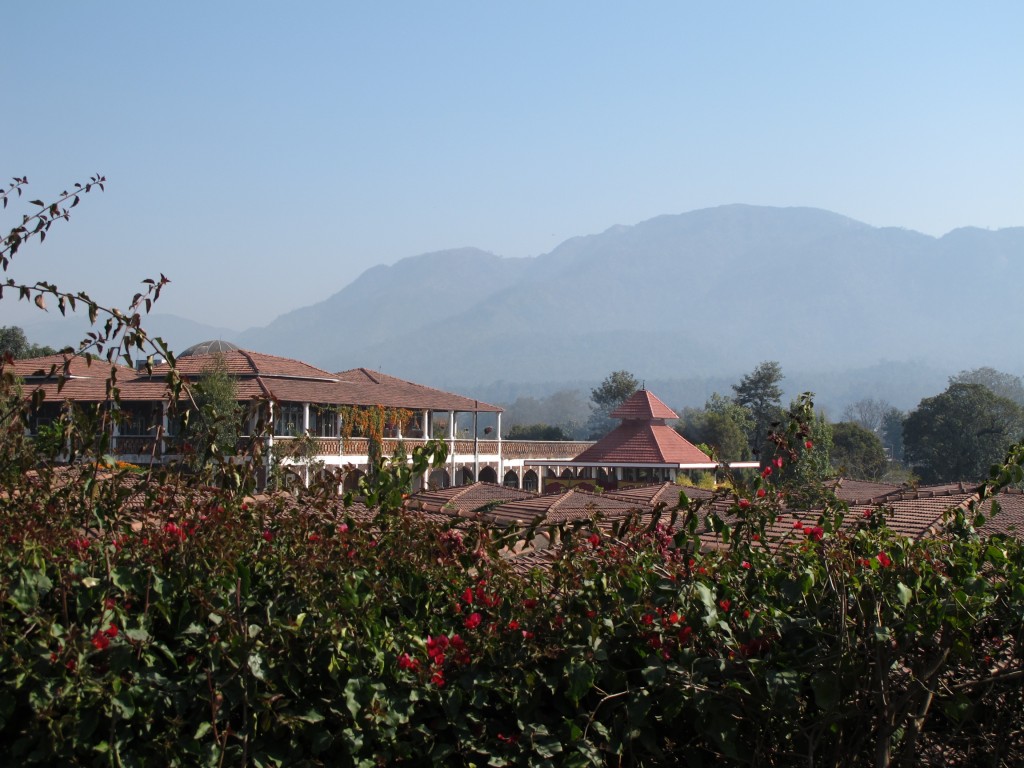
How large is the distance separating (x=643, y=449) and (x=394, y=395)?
10.6 metres

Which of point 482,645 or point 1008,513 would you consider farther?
point 1008,513

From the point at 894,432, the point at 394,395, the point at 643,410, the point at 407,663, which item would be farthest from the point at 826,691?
the point at 894,432

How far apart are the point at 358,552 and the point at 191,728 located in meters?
0.75

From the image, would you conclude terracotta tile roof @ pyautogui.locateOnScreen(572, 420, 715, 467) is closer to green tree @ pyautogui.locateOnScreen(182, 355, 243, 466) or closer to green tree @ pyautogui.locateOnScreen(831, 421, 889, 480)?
green tree @ pyautogui.locateOnScreen(831, 421, 889, 480)

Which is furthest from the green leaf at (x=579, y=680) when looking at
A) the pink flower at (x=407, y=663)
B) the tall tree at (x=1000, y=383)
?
the tall tree at (x=1000, y=383)

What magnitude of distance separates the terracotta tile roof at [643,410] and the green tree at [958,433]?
22.8 metres

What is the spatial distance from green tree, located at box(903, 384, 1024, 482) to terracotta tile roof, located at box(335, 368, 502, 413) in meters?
26.6

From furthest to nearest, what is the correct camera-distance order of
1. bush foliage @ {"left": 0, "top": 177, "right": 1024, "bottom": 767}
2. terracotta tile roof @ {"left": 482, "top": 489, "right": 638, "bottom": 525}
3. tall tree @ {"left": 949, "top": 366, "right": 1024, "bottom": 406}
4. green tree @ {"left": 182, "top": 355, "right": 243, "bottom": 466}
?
tall tree @ {"left": 949, "top": 366, "right": 1024, "bottom": 406} → terracotta tile roof @ {"left": 482, "top": 489, "right": 638, "bottom": 525} → green tree @ {"left": 182, "top": 355, "right": 243, "bottom": 466} → bush foliage @ {"left": 0, "top": 177, "right": 1024, "bottom": 767}

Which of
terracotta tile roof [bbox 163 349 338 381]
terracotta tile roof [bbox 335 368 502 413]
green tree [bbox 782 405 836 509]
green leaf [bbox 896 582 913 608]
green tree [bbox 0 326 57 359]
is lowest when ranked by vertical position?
green leaf [bbox 896 582 913 608]

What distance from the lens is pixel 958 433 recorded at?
2219 inches

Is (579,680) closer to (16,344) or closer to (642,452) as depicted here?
(642,452)

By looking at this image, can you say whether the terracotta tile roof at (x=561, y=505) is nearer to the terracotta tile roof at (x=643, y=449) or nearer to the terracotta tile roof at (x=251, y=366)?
the terracotta tile roof at (x=643, y=449)

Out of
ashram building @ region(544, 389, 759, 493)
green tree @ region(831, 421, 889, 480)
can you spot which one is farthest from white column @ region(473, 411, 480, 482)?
green tree @ region(831, 421, 889, 480)

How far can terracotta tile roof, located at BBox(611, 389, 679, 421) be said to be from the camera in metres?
38.2
